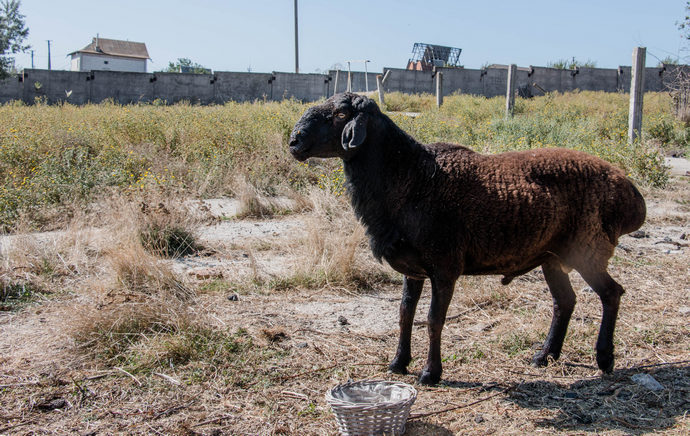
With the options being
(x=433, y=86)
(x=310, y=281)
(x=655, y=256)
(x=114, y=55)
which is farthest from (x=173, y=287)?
(x=114, y=55)

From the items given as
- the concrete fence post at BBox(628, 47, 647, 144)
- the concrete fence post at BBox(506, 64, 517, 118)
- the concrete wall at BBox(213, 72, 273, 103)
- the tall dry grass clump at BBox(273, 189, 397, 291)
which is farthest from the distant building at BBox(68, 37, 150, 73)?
the tall dry grass clump at BBox(273, 189, 397, 291)

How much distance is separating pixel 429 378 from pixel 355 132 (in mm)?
1840

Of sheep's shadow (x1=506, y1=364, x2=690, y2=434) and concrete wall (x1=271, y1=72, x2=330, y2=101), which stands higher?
concrete wall (x1=271, y1=72, x2=330, y2=101)

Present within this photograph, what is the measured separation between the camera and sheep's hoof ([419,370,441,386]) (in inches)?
166

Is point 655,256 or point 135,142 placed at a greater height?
point 135,142

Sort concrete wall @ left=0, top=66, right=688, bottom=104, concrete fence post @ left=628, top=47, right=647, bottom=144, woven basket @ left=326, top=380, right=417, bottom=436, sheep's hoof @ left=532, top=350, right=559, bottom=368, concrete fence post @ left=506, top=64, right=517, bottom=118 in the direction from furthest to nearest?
concrete wall @ left=0, top=66, right=688, bottom=104
concrete fence post @ left=506, top=64, right=517, bottom=118
concrete fence post @ left=628, top=47, right=647, bottom=144
sheep's hoof @ left=532, top=350, right=559, bottom=368
woven basket @ left=326, top=380, right=417, bottom=436

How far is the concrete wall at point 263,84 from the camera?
29.2 metres

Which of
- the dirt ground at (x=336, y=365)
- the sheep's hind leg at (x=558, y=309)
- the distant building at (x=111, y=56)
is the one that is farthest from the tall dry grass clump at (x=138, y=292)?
the distant building at (x=111, y=56)

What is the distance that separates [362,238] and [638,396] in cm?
390

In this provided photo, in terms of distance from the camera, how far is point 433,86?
34656mm

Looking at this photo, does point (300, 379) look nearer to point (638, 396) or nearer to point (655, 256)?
point (638, 396)

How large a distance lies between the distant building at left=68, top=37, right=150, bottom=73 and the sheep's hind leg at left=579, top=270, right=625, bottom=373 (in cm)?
7528

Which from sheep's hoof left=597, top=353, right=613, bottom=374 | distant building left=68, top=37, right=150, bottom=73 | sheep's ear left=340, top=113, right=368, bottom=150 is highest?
distant building left=68, top=37, right=150, bottom=73

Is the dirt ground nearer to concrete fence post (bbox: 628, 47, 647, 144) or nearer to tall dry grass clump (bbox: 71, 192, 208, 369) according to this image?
tall dry grass clump (bbox: 71, 192, 208, 369)
